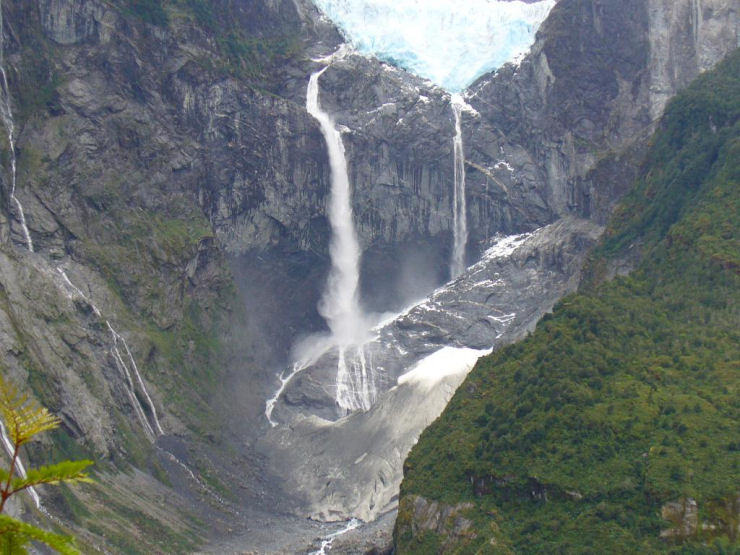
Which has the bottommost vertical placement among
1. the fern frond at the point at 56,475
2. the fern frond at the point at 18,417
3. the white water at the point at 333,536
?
the white water at the point at 333,536

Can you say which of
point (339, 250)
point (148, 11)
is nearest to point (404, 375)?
point (339, 250)

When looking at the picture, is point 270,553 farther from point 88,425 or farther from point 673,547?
point 673,547

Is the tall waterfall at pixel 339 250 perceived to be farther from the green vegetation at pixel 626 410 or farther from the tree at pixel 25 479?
the tree at pixel 25 479

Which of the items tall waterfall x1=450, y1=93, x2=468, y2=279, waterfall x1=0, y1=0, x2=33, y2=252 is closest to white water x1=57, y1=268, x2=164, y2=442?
waterfall x1=0, y1=0, x2=33, y2=252

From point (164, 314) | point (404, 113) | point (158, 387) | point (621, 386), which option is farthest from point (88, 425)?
point (404, 113)

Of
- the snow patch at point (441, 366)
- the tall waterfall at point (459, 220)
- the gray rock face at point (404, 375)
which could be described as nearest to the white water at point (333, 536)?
the gray rock face at point (404, 375)

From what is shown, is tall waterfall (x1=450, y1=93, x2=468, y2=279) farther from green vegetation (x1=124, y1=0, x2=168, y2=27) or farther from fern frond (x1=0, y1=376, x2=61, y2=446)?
fern frond (x1=0, y1=376, x2=61, y2=446)

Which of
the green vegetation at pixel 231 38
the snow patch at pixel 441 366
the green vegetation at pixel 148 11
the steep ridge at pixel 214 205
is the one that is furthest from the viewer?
the green vegetation at pixel 231 38
